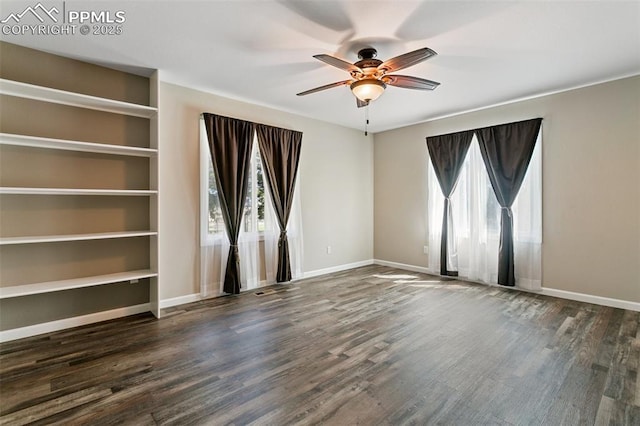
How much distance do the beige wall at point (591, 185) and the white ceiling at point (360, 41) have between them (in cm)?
30

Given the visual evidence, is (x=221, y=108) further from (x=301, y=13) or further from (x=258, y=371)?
(x=258, y=371)

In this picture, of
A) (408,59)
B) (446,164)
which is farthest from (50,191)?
(446,164)

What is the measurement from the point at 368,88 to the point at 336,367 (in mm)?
2491

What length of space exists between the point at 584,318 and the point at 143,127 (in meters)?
5.43

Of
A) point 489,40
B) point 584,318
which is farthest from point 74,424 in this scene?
point 584,318

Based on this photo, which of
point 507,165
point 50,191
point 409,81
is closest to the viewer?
point 50,191

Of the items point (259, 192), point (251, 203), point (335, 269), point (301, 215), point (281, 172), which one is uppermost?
point (281, 172)

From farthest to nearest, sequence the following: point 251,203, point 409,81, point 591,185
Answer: point 251,203
point 591,185
point 409,81

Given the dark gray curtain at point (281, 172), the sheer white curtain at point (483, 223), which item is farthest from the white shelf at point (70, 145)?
the sheer white curtain at point (483, 223)

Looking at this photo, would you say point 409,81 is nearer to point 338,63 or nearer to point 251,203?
point 338,63

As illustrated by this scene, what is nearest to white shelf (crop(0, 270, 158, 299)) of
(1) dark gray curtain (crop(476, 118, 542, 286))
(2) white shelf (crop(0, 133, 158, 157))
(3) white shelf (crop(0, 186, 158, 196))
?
(3) white shelf (crop(0, 186, 158, 196))

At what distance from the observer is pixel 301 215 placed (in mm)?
4918

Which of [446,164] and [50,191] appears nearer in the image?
[50,191]

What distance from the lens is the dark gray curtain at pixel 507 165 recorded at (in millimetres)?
4070
